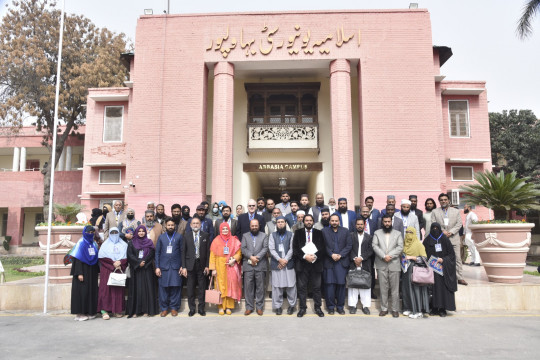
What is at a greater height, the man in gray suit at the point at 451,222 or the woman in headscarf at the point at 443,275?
the man in gray suit at the point at 451,222

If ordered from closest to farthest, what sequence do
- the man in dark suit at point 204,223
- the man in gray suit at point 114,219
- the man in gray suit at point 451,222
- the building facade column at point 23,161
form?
the man in dark suit at point 204,223 → the man in gray suit at point 451,222 → the man in gray suit at point 114,219 → the building facade column at point 23,161

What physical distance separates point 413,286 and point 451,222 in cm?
194

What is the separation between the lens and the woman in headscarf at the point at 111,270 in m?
7.39

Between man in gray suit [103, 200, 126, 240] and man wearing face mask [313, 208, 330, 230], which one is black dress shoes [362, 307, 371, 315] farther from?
man in gray suit [103, 200, 126, 240]

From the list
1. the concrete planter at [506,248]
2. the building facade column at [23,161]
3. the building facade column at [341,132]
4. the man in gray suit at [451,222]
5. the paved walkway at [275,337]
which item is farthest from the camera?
the building facade column at [23,161]

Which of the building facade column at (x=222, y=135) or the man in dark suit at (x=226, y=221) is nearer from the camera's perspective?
the man in dark suit at (x=226, y=221)

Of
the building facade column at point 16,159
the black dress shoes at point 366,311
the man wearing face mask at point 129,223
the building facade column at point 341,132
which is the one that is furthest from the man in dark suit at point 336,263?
the building facade column at point 16,159

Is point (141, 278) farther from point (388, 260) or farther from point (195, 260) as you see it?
point (388, 260)

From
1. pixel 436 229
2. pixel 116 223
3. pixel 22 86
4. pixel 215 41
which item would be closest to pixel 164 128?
pixel 215 41

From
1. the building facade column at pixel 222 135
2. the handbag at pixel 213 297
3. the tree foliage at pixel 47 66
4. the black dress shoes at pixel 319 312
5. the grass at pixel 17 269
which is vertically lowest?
the grass at pixel 17 269

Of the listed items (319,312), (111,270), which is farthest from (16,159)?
(319,312)

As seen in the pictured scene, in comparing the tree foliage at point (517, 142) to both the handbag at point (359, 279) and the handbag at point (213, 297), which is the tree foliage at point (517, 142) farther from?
the handbag at point (213, 297)

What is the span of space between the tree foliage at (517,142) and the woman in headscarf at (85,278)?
2450 cm

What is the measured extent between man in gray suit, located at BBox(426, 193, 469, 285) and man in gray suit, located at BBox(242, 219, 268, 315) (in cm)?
354
